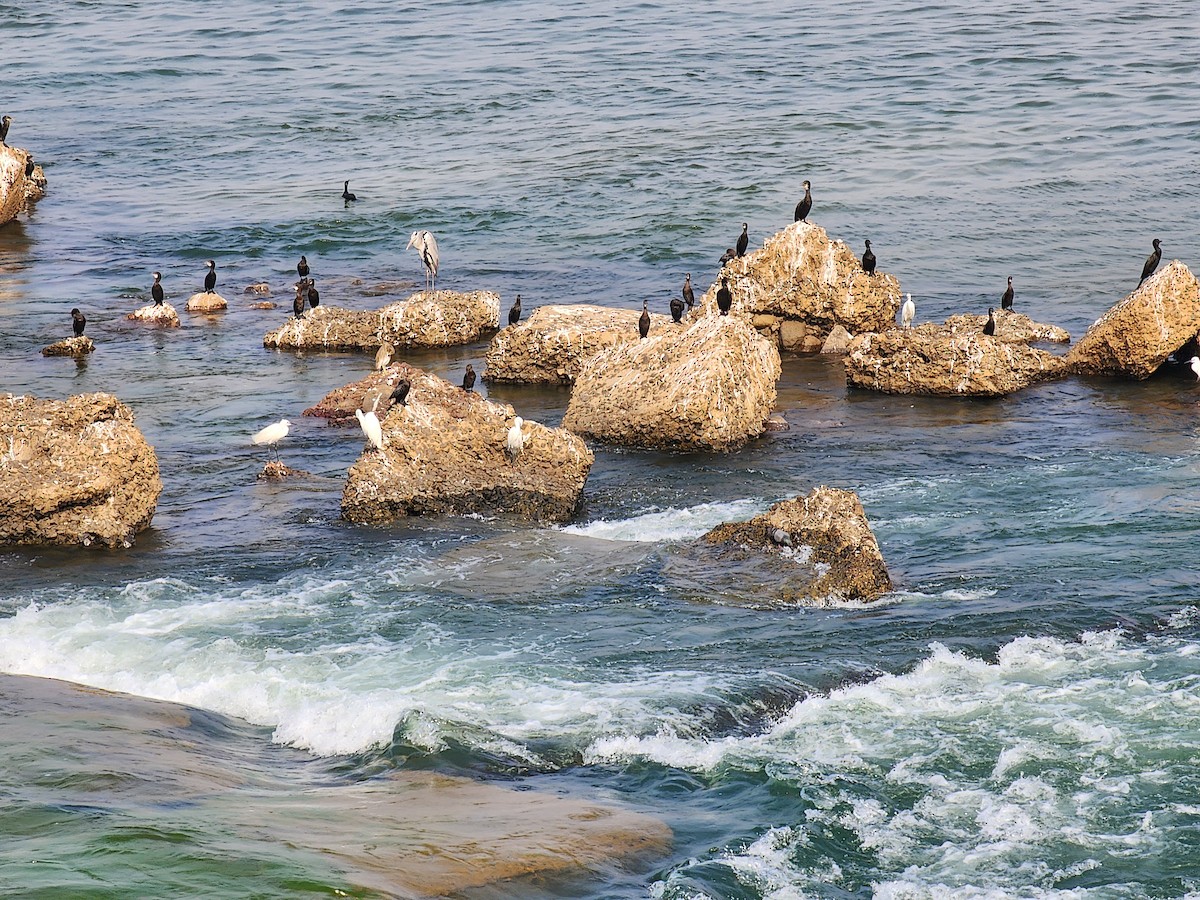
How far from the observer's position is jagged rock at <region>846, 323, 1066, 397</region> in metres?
17.3

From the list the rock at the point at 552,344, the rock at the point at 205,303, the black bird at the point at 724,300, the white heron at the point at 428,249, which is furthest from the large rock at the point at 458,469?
the rock at the point at 205,303

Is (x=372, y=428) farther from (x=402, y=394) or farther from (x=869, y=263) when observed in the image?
(x=869, y=263)

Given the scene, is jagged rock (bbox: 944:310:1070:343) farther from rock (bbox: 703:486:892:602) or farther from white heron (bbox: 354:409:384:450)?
white heron (bbox: 354:409:384:450)

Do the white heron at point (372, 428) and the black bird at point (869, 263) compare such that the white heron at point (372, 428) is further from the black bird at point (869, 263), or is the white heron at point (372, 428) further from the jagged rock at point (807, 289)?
the black bird at point (869, 263)

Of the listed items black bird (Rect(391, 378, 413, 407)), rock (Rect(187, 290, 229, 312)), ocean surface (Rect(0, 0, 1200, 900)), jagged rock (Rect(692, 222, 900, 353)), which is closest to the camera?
ocean surface (Rect(0, 0, 1200, 900))

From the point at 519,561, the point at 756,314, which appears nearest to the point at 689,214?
the point at 756,314

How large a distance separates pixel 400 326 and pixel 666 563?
30.4ft

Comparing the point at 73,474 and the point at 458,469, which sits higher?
the point at 73,474

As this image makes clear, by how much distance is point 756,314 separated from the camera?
2012 centimetres

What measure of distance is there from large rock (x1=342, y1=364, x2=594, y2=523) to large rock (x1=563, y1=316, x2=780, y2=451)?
5.50ft

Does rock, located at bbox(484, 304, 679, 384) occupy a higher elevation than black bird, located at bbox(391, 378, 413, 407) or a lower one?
lower

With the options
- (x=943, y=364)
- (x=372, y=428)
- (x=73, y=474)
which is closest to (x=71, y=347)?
(x=73, y=474)

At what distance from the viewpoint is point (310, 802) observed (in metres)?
7.97

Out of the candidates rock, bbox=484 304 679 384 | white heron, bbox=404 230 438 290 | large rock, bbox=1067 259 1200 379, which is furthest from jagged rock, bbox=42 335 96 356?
large rock, bbox=1067 259 1200 379
